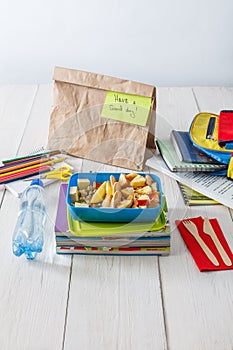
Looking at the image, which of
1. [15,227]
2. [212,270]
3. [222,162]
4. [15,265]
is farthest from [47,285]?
[222,162]

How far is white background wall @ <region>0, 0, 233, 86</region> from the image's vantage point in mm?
2008

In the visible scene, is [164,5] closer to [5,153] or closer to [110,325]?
[5,153]

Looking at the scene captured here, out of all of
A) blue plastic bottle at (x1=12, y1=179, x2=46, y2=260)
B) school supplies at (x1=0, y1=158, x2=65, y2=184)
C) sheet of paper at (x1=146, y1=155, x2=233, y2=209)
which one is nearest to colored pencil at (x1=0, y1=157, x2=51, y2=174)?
school supplies at (x1=0, y1=158, x2=65, y2=184)

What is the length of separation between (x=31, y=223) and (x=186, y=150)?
45cm

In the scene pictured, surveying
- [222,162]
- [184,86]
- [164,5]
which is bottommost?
[184,86]

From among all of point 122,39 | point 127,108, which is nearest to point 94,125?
point 127,108

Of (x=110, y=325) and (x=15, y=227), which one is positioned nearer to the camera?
(x=110, y=325)

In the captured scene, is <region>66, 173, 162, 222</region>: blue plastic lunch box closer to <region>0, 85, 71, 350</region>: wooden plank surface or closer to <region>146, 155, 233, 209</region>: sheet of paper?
<region>0, 85, 71, 350</region>: wooden plank surface

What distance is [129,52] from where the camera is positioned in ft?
6.84

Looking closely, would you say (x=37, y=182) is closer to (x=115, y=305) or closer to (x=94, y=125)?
(x=94, y=125)

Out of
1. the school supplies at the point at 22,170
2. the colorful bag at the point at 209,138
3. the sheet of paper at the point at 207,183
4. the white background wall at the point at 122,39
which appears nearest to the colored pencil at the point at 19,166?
the school supplies at the point at 22,170

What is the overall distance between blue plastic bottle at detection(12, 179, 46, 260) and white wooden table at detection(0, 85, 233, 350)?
0.06 feet

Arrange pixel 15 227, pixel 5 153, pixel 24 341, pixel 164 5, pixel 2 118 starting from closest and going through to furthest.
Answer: pixel 24 341
pixel 15 227
pixel 5 153
pixel 2 118
pixel 164 5

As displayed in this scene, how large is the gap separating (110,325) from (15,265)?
244 millimetres
